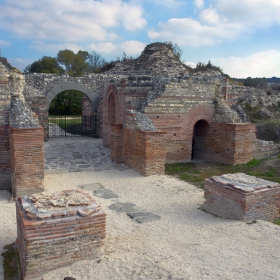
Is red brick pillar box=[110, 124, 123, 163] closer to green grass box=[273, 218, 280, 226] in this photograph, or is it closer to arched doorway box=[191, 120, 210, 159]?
arched doorway box=[191, 120, 210, 159]

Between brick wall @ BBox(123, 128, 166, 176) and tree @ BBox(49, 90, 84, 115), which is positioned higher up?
tree @ BBox(49, 90, 84, 115)

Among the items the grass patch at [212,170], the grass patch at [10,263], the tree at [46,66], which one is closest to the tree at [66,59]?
the tree at [46,66]

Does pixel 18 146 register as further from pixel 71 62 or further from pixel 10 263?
pixel 71 62

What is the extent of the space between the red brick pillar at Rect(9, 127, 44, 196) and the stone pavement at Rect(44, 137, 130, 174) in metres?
1.95

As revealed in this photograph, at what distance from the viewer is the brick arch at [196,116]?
10812mm

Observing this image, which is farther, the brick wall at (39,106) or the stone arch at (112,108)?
the brick wall at (39,106)

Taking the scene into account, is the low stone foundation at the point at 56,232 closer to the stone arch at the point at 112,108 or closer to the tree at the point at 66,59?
the stone arch at the point at 112,108

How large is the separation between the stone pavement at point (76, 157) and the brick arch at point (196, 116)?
268cm

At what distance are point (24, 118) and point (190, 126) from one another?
584 cm

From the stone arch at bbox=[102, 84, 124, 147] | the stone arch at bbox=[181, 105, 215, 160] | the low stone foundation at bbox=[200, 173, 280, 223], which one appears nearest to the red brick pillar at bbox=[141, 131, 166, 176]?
the stone arch at bbox=[181, 105, 215, 160]

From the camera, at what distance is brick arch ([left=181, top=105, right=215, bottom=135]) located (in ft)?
35.5

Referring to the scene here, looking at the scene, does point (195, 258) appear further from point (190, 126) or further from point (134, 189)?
point (190, 126)

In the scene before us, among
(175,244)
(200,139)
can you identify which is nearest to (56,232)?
(175,244)

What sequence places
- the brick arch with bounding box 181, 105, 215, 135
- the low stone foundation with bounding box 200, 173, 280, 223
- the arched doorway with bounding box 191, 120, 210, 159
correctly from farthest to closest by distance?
1. the arched doorway with bounding box 191, 120, 210, 159
2. the brick arch with bounding box 181, 105, 215, 135
3. the low stone foundation with bounding box 200, 173, 280, 223
